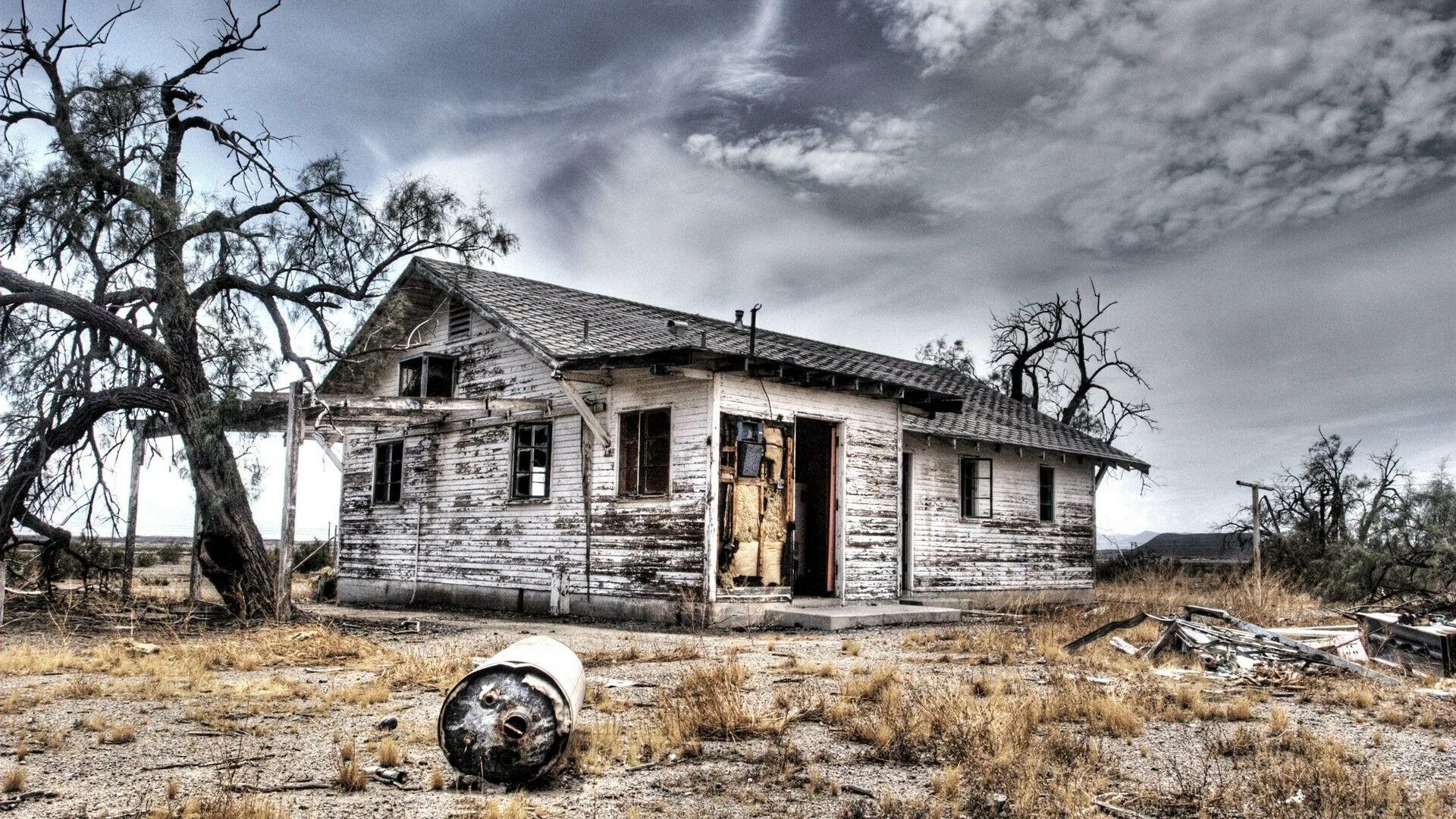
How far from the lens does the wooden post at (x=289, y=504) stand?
43.4 ft

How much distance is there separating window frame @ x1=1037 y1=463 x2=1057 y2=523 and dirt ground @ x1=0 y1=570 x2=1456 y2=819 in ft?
36.7

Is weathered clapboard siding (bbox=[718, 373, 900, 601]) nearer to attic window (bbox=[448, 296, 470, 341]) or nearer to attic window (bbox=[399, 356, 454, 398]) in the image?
attic window (bbox=[448, 296, 470, 341])

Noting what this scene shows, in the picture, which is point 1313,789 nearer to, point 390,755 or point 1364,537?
point 390,755

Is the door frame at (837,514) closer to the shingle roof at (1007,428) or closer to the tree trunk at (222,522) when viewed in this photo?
the shingle roof at (1007,428)

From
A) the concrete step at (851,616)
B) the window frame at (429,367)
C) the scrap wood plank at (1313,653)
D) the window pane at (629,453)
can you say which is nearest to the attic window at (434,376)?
the window frame at (429,367)

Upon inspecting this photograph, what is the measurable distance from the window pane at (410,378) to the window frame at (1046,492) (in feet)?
42.0

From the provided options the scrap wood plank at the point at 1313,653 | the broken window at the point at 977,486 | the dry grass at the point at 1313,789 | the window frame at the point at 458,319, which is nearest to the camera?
the dry grass at the point at 1313,789

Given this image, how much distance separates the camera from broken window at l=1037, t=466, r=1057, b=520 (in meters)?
22.0


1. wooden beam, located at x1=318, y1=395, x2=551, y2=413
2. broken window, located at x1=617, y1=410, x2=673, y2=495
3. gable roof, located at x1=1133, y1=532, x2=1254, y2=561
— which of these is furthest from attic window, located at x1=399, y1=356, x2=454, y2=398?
gable roof, located at x1=1133, y1=532, x2=1254, y2=561

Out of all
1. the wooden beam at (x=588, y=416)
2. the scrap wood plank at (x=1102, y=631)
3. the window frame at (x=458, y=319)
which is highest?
the window frame at (x=458, y=319)

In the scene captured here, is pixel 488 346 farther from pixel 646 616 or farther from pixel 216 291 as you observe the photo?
pixel 646 616

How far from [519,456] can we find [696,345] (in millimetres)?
3874

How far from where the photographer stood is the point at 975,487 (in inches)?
811

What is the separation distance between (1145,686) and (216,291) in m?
13.2
